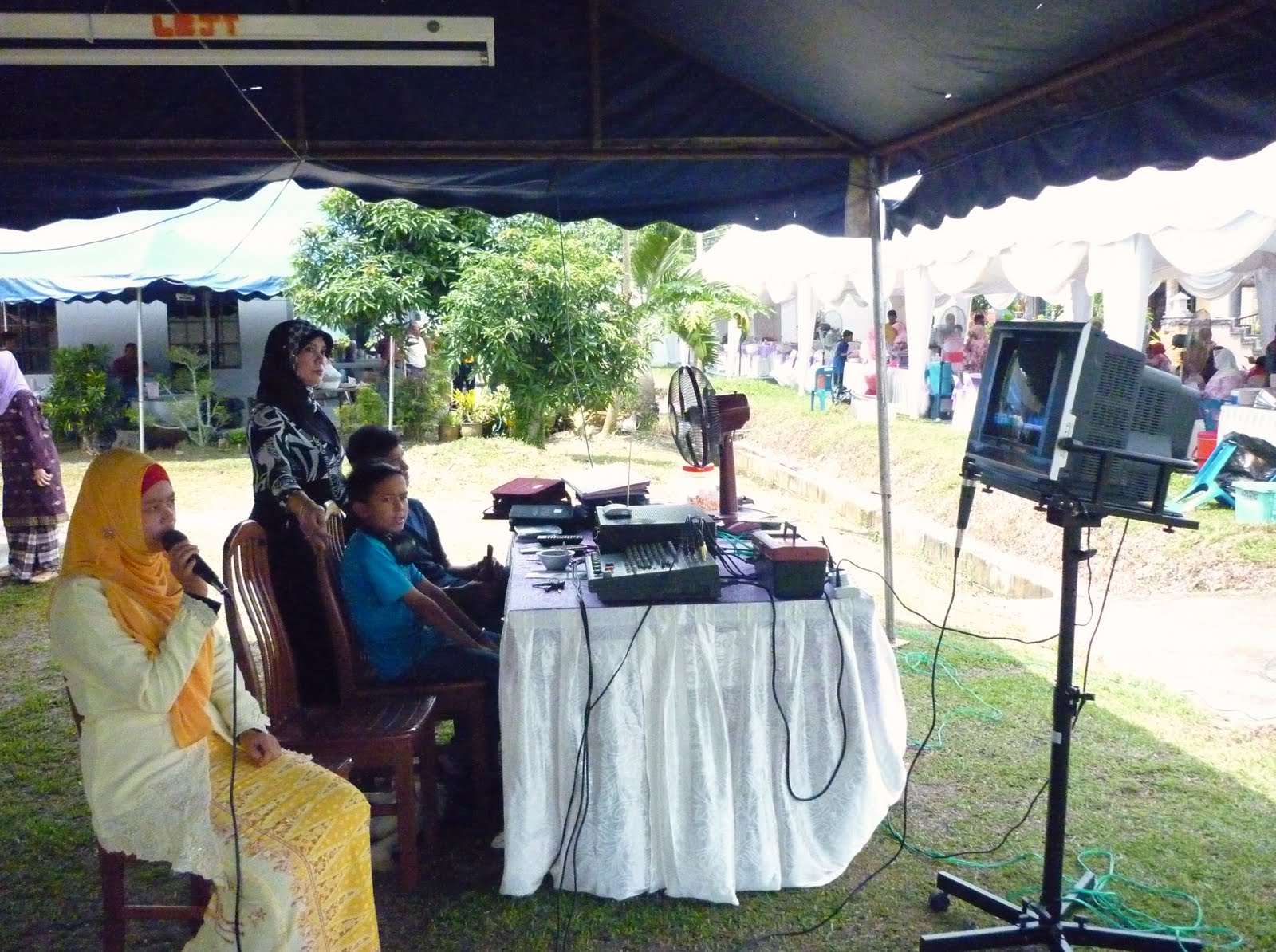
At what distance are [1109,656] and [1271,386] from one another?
5.95 m

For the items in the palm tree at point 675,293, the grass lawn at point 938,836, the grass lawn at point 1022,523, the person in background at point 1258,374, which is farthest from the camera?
the palm tree at point 675,293

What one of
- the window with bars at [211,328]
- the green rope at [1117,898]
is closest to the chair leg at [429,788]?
the green rope at [1117,898]

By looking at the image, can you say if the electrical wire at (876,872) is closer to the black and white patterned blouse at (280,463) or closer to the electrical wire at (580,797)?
the electrical wire at (580,797)

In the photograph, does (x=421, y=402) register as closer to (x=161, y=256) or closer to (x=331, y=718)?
(x=161, y=256)

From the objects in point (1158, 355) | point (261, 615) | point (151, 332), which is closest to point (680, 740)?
point (261, 615)

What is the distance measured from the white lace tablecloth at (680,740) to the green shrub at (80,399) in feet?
43.6

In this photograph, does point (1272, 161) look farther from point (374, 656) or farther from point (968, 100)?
point (374, 656)

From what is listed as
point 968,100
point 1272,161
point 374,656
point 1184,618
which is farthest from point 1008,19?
point 1272,161

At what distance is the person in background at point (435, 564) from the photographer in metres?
3.97

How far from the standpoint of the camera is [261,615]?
3055mm

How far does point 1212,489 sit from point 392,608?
747 centimetres

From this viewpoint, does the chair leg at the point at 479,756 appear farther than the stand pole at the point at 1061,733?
Yes

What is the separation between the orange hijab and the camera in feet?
7.50

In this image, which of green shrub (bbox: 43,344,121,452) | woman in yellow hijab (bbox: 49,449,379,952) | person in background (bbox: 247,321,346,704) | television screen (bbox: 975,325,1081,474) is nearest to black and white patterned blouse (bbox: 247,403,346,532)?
person in background (bbox: 247,321,346,704)
